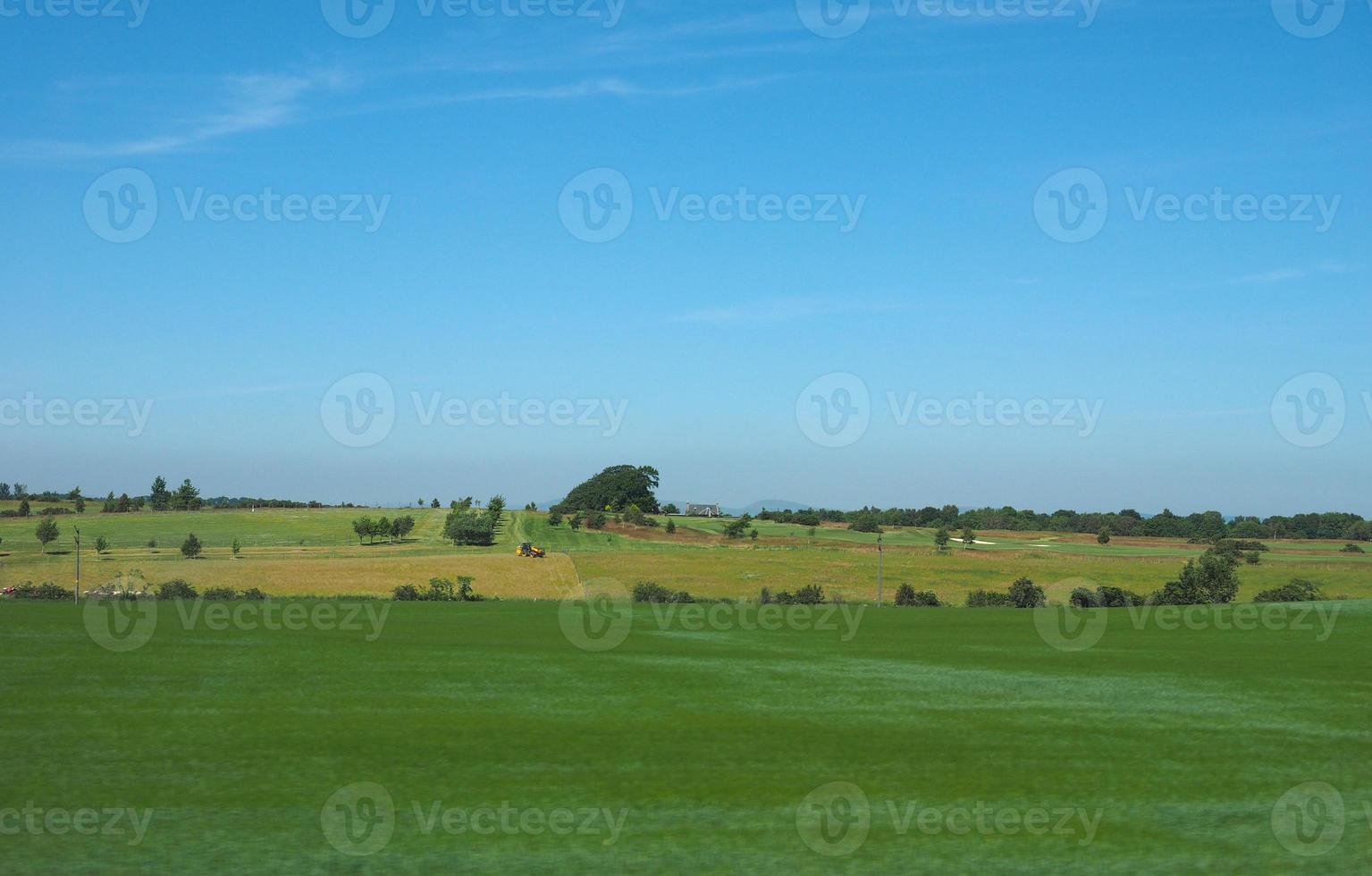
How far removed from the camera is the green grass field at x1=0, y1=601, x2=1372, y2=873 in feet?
29.7

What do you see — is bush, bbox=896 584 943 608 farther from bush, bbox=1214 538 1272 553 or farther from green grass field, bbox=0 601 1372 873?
bush, bbox=1214 538 1272 553

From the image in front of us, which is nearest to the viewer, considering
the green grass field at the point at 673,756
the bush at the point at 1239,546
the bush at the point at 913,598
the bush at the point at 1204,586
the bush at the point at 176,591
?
the green grass field at the point at 673,756

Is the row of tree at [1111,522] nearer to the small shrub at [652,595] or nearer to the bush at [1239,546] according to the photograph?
the bush at [1239,546]

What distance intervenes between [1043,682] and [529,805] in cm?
1198

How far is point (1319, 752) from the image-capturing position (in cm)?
1307

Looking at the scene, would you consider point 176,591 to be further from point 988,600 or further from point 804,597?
point 988,600

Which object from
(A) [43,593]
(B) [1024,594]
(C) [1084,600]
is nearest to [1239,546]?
(B) [1024,594]

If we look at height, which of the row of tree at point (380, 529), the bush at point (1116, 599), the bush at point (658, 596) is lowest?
the bush at point (658, 596)

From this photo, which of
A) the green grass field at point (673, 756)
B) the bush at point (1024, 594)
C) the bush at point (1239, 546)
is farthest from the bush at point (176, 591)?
the bush at point (1239, 546)

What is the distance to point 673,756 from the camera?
41.2 ft

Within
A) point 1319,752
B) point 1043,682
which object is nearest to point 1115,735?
point 1319,752

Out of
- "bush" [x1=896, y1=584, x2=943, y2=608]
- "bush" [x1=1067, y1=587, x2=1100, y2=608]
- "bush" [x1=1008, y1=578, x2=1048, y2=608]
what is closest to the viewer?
"bush" [x1=1067, y1=587, x2=1100, y2=608]

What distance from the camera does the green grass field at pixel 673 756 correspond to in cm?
905

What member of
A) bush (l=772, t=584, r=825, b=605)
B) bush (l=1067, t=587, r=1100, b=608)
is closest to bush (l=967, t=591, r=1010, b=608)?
bush (l=1067, t=587, r=1100, b=608)
